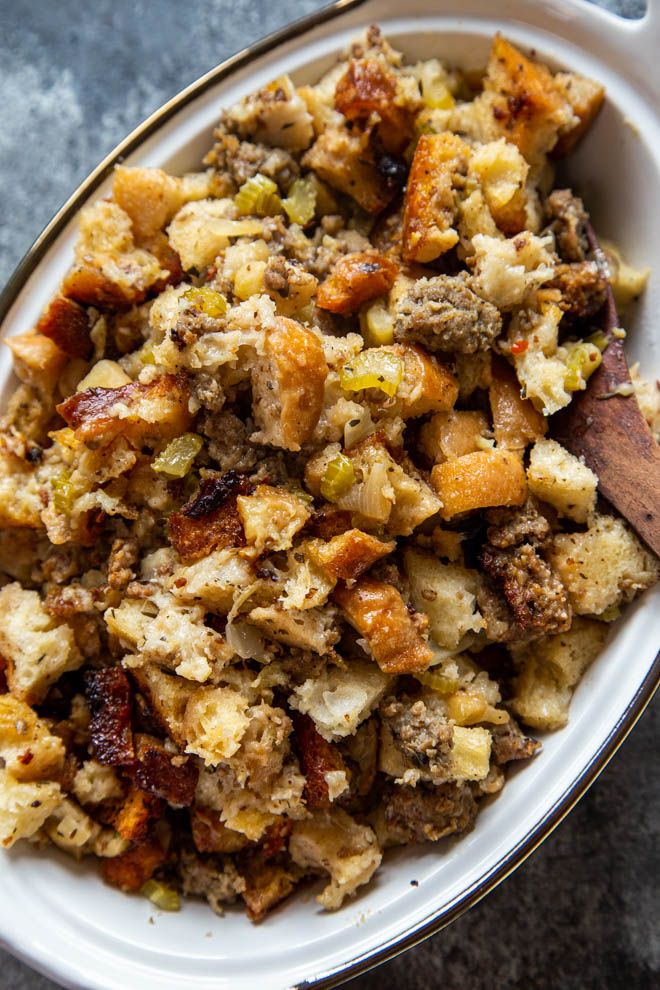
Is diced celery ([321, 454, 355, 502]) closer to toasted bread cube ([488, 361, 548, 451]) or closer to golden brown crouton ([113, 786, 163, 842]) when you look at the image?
toasted bread cube ([488, 361, 548, 451])

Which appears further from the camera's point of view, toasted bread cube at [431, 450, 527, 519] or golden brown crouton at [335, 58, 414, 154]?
golden brown crouton at [335, 58, 414, 154]

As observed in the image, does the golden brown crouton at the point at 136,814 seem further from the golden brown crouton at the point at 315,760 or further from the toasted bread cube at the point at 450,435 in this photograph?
the toasted bread cube at the point at 450,435

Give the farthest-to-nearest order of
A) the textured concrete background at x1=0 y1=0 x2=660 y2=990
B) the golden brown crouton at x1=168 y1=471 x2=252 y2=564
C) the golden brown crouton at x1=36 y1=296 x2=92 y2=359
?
the textured concrete background at x1=0 y1=0 x2=660 y2=990, the golden brown crouton at x1=36 y1=296 x2=92 y2=359, the golden brown crouton at x1=168 y1=471 x2=252 y2=564

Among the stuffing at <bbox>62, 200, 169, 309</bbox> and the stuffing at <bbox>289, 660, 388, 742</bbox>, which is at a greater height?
the stuffing at <bbox>62, 200, 169, 309</bbox>

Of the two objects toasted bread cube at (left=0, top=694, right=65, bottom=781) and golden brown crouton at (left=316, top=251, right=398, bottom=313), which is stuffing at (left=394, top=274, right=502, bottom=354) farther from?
toasted bread cube at (left=0, top=694, right=65, bottom=781)

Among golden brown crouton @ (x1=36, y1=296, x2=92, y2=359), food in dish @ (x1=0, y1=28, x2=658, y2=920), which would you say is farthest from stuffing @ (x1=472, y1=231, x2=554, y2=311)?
golden brown crouton @ (x1=36, y1=296, x2=92, y2=359)

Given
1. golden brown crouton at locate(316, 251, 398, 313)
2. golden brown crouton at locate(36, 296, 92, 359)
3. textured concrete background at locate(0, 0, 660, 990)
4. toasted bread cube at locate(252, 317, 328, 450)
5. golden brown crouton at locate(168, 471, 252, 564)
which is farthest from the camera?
textured concrete background at locate(0, 0, 660, 990)

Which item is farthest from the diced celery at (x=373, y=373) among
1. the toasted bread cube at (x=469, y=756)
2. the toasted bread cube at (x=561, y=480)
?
the toasted bread cube at (x=469, y=756)

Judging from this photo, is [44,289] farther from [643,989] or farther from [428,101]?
[643,989]
